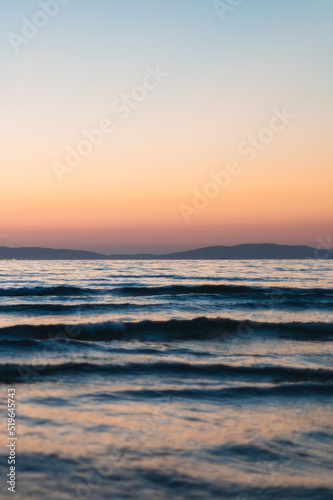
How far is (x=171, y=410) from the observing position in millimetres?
5602

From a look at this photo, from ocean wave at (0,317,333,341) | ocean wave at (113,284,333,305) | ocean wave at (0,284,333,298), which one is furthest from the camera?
ocean wave at (0,284,333,298)

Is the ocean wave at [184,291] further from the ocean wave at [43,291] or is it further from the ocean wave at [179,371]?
the ocean wave at [179,371]

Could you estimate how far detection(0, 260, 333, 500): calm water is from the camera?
12.4 ft

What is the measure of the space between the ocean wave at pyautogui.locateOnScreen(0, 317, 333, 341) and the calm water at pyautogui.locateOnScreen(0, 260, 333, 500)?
0.18 ft

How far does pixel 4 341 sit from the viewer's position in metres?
10.9

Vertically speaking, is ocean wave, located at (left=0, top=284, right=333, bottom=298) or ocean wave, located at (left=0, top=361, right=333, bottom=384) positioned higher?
ocean wave, located at (left=0, top=284, right=333, bottom=298)

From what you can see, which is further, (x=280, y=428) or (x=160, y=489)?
(x=280, y=428)

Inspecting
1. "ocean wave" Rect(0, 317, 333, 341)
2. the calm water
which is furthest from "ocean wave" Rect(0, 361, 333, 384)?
"ocean wave" Rect(0, 317, 333, 341)

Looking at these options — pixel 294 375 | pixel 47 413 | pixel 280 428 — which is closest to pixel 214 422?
Result: pixel 280 428

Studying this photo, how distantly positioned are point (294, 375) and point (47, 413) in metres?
4.34

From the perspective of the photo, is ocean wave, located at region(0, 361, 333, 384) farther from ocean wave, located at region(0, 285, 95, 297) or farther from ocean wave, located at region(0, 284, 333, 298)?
ocean wave, located at region(0, 285, 95, 297)

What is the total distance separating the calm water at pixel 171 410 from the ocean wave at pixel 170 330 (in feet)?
0.18

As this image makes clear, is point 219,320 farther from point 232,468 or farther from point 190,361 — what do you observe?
point 232,468

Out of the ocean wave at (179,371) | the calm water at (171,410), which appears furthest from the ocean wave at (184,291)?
the ocean wave at (179,371)
